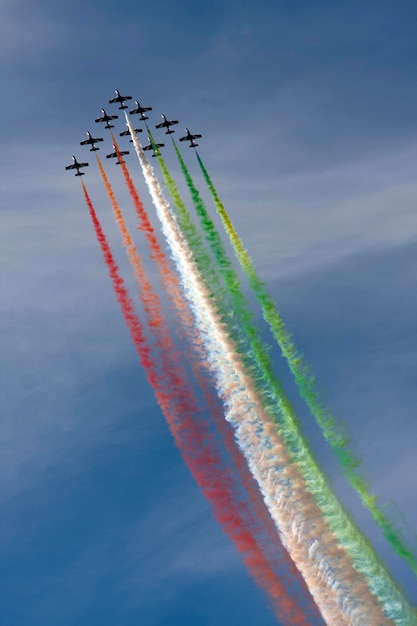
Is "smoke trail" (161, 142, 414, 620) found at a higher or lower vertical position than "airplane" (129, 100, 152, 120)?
lower

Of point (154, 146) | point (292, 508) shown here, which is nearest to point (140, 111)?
point (154, 146)

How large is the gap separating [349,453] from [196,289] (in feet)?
64.0

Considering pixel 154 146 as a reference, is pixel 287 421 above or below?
below

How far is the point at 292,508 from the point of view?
273ft

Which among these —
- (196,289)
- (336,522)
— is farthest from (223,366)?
(336,522)

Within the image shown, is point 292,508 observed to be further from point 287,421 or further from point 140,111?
point 140,111

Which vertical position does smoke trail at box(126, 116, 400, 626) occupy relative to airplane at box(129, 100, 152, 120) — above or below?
below

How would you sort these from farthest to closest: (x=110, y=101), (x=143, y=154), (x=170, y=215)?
1. (x=110, y=101)
2. (x=143, y=154)
3. (x=170, y=215)

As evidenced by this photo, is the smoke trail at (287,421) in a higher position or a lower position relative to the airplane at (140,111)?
lower

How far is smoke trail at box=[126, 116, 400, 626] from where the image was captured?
80.7 m

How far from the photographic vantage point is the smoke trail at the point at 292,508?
265 ft

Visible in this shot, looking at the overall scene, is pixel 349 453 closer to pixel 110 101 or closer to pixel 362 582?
pixel 362 582

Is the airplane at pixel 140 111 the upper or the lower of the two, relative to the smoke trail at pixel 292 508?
upper

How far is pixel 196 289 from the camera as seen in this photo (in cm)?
9188
